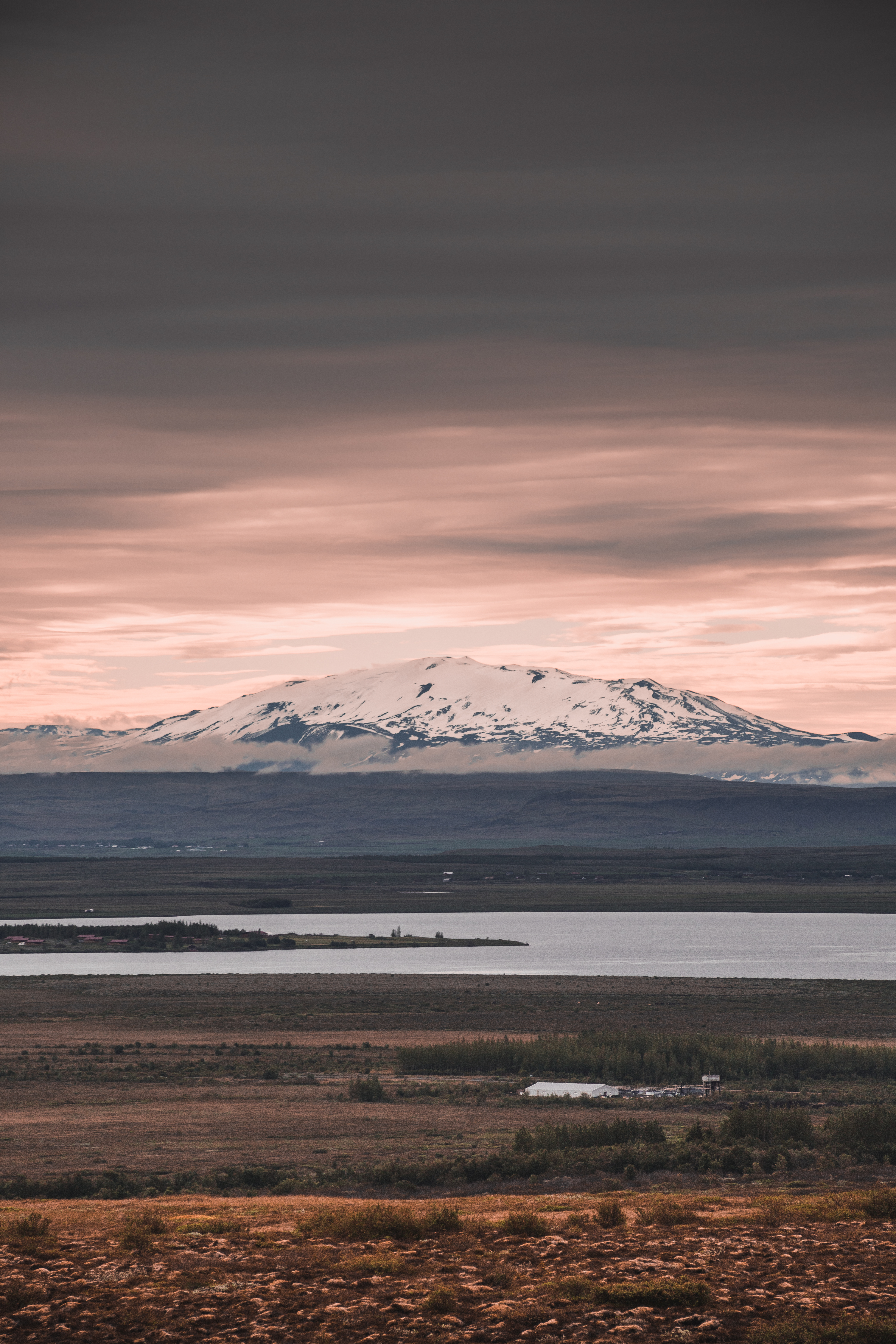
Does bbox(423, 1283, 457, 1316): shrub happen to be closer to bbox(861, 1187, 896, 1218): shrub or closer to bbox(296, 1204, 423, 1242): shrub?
bbox(296, 1204, 423, 1242): shrub

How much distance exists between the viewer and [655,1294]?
61.9 feet

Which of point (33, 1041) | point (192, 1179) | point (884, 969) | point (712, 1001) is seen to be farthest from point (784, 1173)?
point (884, 969)

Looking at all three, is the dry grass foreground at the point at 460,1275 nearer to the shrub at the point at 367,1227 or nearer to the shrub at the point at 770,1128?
the shrub at the point at 367,1227

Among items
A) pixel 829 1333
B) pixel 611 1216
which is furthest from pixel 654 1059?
pixel 829 1333

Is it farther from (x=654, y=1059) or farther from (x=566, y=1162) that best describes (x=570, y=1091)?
(x=566, y=1162)

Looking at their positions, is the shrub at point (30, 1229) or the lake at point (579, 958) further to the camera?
the lake at point (579, 958)

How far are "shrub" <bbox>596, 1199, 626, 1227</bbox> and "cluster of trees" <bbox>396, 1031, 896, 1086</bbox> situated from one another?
143 feet

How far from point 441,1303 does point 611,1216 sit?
6777mm

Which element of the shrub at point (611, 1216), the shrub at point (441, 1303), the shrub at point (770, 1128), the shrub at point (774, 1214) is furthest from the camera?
the shrub at point (770, 1128)

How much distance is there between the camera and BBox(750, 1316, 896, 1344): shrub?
16906 mm

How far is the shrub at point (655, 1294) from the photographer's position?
18750mm

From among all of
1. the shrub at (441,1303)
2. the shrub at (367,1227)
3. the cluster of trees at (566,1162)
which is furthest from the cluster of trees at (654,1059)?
the shrub at (441,1303)

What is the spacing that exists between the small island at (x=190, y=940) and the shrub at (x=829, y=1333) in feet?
486

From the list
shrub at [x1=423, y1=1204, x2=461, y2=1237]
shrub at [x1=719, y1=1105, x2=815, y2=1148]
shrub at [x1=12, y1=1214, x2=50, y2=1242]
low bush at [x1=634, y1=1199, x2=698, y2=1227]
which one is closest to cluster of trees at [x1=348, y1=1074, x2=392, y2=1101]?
shrub at [x1=719, y1=1105, x2=815, y2=1148]
